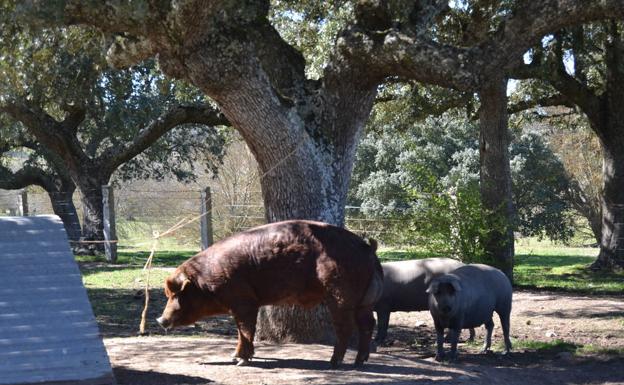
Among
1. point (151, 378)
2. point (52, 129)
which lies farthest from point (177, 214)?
point (151, 378)

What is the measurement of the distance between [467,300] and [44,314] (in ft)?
16.0

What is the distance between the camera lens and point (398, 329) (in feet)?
39.8

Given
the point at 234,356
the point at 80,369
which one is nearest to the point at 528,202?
the point at 234,356

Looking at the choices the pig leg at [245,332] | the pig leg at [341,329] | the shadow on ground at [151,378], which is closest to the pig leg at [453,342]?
the pig leg at [341,329]

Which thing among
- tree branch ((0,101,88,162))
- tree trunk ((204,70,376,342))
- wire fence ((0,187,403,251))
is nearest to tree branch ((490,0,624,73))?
tree trunk ((204,70,376,342))

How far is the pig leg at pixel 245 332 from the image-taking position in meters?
8.23

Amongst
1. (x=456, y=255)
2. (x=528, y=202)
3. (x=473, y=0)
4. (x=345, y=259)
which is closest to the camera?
(x=345, y=259)

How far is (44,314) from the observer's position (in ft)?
21.3

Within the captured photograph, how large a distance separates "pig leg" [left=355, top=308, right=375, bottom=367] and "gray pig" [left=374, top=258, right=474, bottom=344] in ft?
7.85

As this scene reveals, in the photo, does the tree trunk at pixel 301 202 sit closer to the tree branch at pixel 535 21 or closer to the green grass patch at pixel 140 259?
the tree branch at pixel 535 21

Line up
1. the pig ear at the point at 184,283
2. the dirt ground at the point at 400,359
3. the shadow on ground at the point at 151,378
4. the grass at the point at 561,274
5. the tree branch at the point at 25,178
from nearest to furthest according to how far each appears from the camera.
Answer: the shadow on ground at the point at 151,378 → the dirt ground at the point at 400,359 → the pig ear at the point at 184,283 → the grass at the point at 561,274 → the tree branch at the point at 25,178

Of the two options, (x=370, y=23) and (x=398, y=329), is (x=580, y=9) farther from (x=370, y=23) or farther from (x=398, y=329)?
(x=398, y=329)

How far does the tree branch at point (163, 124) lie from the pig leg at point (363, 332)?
9678mm

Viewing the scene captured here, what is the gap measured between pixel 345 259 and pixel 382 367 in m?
1.13
